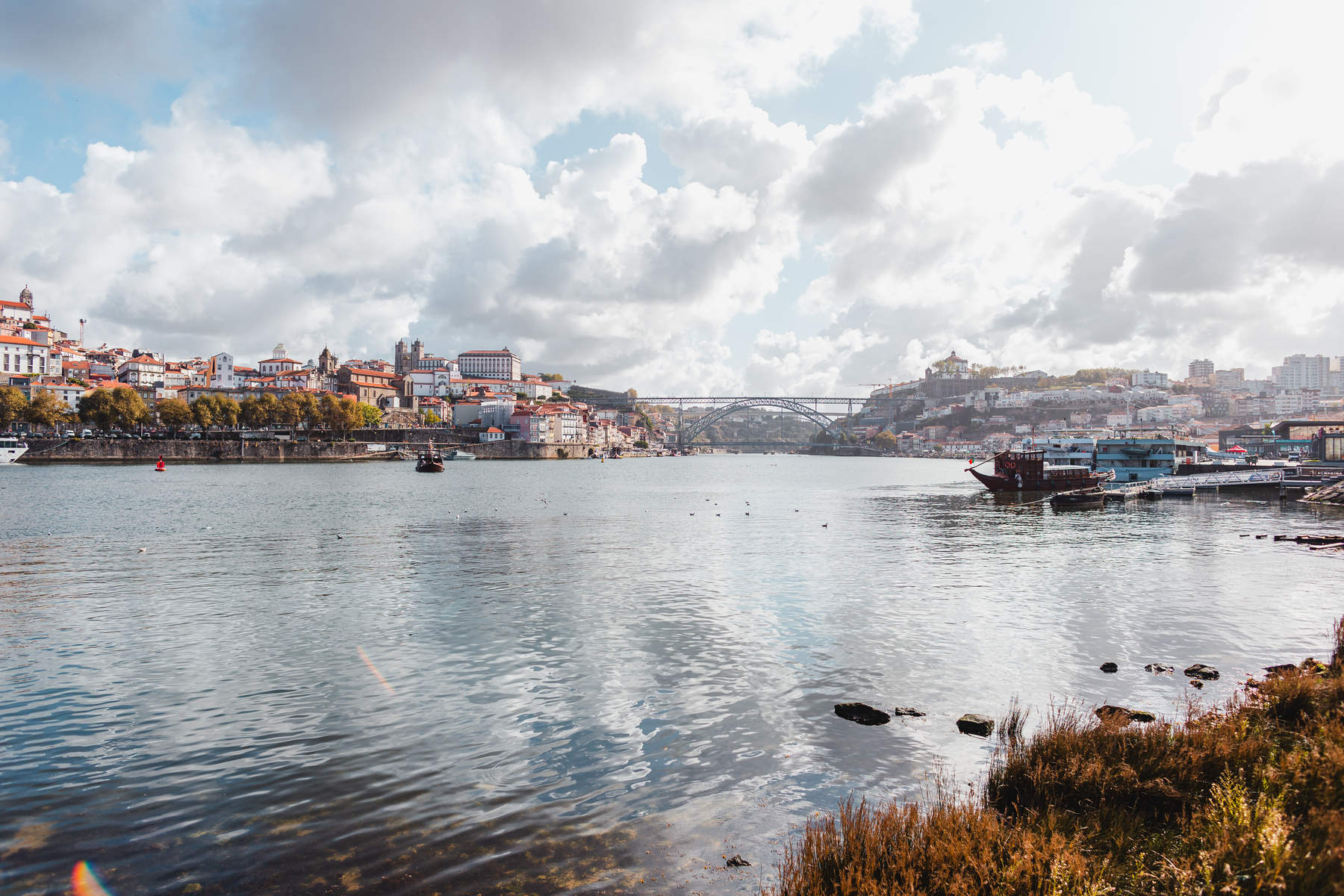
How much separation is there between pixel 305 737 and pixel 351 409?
126129 millimetres

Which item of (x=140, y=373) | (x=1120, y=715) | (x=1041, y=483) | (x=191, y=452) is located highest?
(x=140, y=373)

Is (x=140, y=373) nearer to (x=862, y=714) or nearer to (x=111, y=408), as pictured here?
(x=111, y=408)

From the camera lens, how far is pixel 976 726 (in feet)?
30.9

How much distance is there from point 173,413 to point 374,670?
123 metres

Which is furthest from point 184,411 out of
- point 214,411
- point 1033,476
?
point 1033,476

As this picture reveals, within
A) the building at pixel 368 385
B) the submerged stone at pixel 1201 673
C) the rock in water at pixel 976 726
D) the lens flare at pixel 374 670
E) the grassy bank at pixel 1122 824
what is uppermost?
the building at pixel 368 385

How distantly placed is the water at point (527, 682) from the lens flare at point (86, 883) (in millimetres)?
86

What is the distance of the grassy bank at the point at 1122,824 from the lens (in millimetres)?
4602

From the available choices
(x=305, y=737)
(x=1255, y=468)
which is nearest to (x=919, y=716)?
(x=305, y=737)

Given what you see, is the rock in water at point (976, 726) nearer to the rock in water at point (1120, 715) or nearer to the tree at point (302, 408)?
the rock in water at point (1120, 715)

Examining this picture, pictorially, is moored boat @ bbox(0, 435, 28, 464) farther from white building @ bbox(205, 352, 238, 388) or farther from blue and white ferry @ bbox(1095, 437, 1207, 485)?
blue and white ferry @ bbox(1095, 437, 1207, 485)

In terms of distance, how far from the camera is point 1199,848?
195 inches

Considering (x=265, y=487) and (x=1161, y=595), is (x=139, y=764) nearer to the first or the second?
(x=1161, y=595)

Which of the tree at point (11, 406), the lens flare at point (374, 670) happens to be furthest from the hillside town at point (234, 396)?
the lens flare at point (374, 670)
